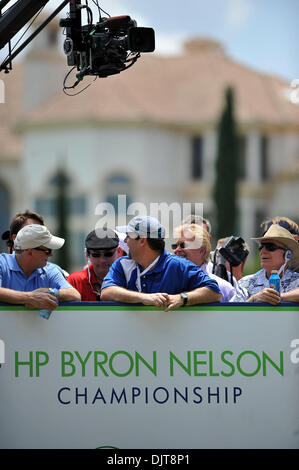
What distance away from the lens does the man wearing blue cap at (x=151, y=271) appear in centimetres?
530

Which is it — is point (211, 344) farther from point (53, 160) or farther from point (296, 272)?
point (53, 160)

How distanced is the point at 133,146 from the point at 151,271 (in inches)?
2308

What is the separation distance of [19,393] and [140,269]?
3.35 ft

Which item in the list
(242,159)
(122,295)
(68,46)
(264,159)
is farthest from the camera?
(264,159)

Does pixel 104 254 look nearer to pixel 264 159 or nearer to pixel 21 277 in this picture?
pixel 21 277

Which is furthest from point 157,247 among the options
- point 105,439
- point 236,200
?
point 236,200

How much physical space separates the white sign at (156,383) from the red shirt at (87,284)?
0.73 m

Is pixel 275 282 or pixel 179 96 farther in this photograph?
pixel 179 96

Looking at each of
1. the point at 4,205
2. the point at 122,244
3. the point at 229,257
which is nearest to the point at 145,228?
the point at 122,244

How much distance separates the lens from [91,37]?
802 cm

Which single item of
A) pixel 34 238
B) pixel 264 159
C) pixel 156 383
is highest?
pixel 264 159

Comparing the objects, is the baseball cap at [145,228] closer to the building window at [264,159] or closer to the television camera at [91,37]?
the television camera at [91,37]

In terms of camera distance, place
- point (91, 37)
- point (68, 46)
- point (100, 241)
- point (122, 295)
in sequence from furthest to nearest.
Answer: point (68, 46)
point (91, 37)
point (100, 241)
point (122, 295)

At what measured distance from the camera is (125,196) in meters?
61.9
